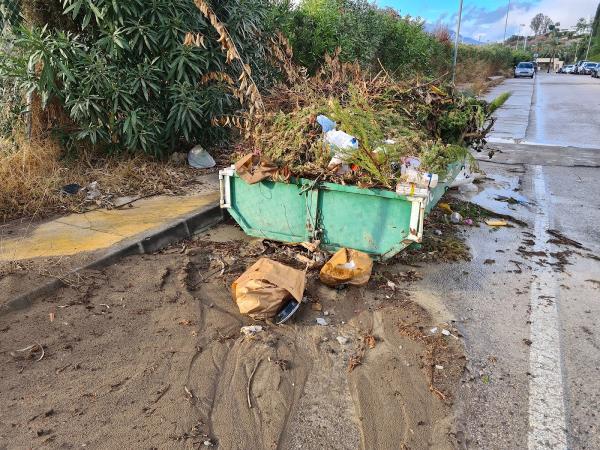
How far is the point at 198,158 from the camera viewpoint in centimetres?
655

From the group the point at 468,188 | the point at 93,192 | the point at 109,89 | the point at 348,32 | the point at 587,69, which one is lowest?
the point at 468,188

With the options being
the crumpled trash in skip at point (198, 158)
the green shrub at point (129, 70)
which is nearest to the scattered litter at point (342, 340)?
the green shrub at point (129, 70)

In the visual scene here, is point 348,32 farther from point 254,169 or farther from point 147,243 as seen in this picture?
point 147,243

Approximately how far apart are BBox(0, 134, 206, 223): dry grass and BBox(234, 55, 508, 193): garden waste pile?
1.49 meters

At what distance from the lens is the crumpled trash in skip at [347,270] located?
3.78 meters

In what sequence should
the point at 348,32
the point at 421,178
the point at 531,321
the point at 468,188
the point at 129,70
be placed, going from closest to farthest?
the point at 531,321 → the point at 421,178 → the point at 129,70 → the point at 468,188 → the point at 348,32

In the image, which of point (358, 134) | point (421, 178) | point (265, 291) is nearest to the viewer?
point (265, 291)

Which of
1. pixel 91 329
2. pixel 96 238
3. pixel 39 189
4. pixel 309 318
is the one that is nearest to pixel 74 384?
pixel 91 329

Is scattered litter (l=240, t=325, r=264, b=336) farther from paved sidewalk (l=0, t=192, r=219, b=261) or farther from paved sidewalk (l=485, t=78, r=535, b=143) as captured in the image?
paved sidewalk (l=485, t=78, r=535, b=143)

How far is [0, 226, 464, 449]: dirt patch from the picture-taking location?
2.34 metres

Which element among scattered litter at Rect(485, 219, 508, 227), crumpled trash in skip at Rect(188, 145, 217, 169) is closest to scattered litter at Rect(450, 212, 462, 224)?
scattered litter at Rect(485, 219, 508, 227)

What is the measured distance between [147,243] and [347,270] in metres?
1.81

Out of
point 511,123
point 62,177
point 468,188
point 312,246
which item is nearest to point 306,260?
point 312,246

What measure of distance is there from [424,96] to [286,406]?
418 centimetres
